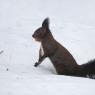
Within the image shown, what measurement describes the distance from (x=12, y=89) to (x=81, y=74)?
110 inches

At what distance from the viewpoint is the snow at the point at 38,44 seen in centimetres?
565

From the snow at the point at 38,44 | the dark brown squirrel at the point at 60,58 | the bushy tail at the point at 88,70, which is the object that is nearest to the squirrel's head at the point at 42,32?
the dark brown squirrel at the point at 60,58

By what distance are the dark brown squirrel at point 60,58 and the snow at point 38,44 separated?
26 cm

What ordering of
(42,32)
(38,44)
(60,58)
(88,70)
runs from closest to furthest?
1. (88,70)
2. (60,58)
3. (42,32)
4. (38,44)

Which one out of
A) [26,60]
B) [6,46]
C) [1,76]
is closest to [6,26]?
[6,46]

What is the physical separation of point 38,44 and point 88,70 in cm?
249

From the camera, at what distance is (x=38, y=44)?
391 inches


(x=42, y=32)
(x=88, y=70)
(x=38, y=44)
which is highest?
(x=42, y=32)

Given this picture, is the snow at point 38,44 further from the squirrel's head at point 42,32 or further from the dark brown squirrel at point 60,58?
the squirrel's head at point 42,32

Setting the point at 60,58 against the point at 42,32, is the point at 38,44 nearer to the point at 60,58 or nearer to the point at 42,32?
the point at 42,32

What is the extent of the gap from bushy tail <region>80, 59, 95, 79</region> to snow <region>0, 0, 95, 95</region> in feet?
2.40

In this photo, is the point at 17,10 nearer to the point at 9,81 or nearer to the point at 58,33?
the point at 58,33

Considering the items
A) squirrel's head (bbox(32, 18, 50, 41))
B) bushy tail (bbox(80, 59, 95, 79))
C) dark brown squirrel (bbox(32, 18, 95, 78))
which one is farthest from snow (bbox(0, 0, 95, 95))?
bushy tail (bbox(80, 59, 95, 79))

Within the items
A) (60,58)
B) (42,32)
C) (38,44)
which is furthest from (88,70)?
(38,44)
